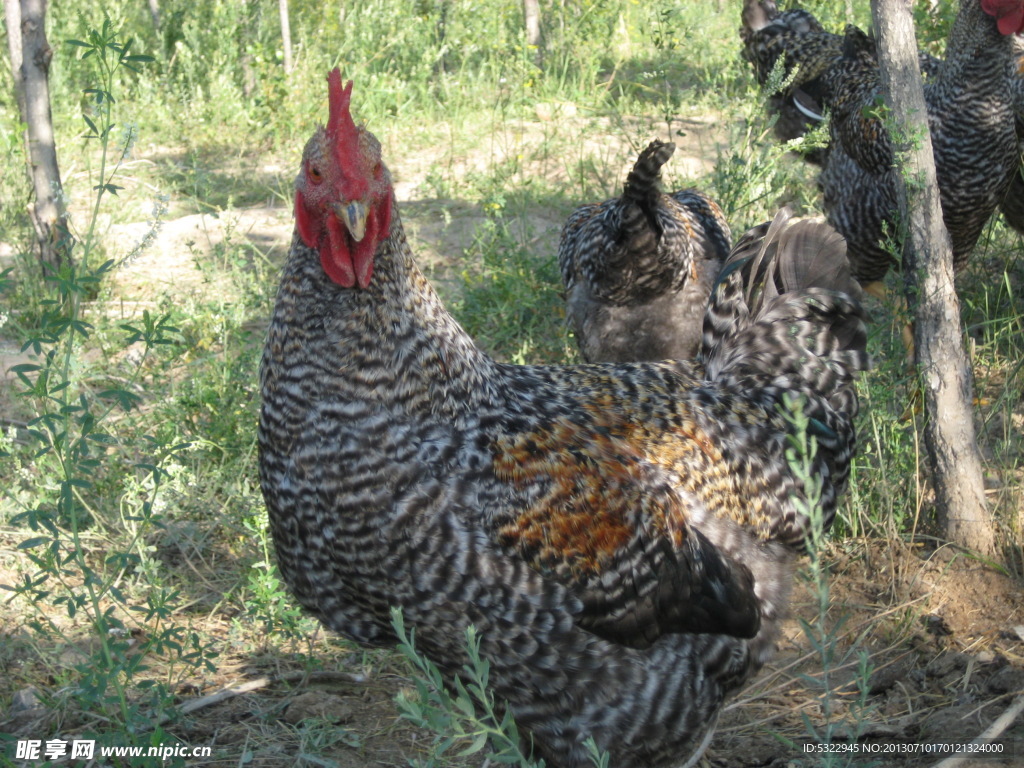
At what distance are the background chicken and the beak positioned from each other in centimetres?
253

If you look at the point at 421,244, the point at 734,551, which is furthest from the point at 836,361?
the point at 421,244

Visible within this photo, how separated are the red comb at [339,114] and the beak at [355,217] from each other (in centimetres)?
22

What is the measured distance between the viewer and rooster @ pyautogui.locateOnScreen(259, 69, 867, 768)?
8.42ft

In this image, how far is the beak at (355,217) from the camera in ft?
8.07

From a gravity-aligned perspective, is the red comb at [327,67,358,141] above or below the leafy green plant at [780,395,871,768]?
above

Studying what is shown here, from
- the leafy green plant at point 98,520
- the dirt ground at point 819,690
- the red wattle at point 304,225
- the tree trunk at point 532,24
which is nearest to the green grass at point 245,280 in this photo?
the leafy green plant at point 98,520

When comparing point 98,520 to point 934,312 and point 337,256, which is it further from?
point 934,312

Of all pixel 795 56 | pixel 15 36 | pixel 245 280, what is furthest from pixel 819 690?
pixel 15 36

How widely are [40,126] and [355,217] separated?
15.8ft

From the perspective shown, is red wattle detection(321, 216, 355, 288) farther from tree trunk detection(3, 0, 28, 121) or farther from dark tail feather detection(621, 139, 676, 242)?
tree trunk detection(3, 0, 28, 121)

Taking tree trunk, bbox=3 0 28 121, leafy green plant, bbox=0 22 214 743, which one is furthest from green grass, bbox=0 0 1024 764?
tree trunk, bbox=3 0 28 121

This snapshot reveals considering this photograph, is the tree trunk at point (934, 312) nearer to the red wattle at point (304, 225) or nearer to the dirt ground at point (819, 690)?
the dirt ground at point (819, 690)

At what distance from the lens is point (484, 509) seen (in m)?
2.62

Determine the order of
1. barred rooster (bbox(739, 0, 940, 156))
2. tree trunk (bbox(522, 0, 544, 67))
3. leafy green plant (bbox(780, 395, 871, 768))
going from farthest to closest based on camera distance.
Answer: tree trunk (bbox(522, 0, 544, 67))
barred rooster (bbox(739, 0, 940, 156))
leafy green plant (bbox(780, 395, 871, 768))
